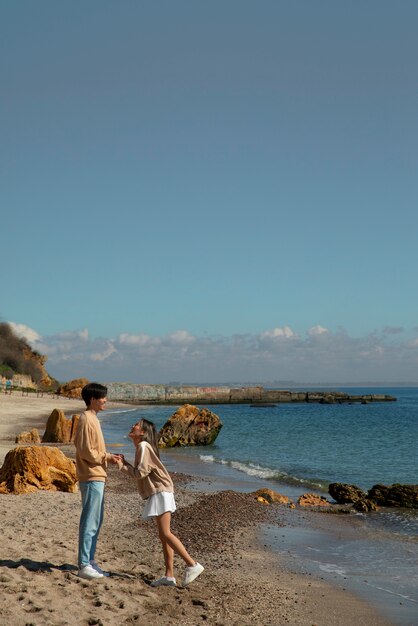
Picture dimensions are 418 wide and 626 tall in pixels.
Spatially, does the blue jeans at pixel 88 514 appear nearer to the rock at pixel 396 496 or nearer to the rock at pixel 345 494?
the rock at pixel 345 494

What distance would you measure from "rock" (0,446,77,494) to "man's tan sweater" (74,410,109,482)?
6.24 metres

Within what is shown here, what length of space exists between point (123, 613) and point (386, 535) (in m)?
7.89

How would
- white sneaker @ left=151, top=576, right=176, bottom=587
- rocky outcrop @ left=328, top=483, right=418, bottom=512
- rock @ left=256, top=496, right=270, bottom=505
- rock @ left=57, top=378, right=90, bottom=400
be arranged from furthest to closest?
rock @ left=57, top=378, right=90, bottom=400
rocky outcrop @ left=328, top=483, right=418, bottom=512
rock @ left=256, top=496, right=270, bottom=505
white sneaker @ left=151, top=576, right=176, bottom=587

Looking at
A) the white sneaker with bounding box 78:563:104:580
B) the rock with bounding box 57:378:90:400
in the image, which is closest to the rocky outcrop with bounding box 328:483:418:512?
the white sneaker with bounding box 78:563:104:580

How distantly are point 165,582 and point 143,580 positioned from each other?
0.34 m

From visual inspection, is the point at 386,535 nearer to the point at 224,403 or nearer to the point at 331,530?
the point at 331,530

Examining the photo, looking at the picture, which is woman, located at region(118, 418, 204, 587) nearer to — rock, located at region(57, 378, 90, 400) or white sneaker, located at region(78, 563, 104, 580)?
white sneaker, located at region(78, 563, 104, 580)

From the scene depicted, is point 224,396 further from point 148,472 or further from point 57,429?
point 148,472

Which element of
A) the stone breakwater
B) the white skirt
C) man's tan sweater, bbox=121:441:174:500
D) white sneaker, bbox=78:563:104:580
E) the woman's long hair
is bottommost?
the stone breakwater

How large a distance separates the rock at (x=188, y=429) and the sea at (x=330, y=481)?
705mm

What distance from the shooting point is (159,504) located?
7082 mm

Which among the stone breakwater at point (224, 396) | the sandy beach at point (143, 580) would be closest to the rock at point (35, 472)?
the sandy beach at point (143, 580)

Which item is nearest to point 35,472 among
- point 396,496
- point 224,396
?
point 396,496

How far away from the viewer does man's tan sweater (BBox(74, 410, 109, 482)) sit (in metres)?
6.95
